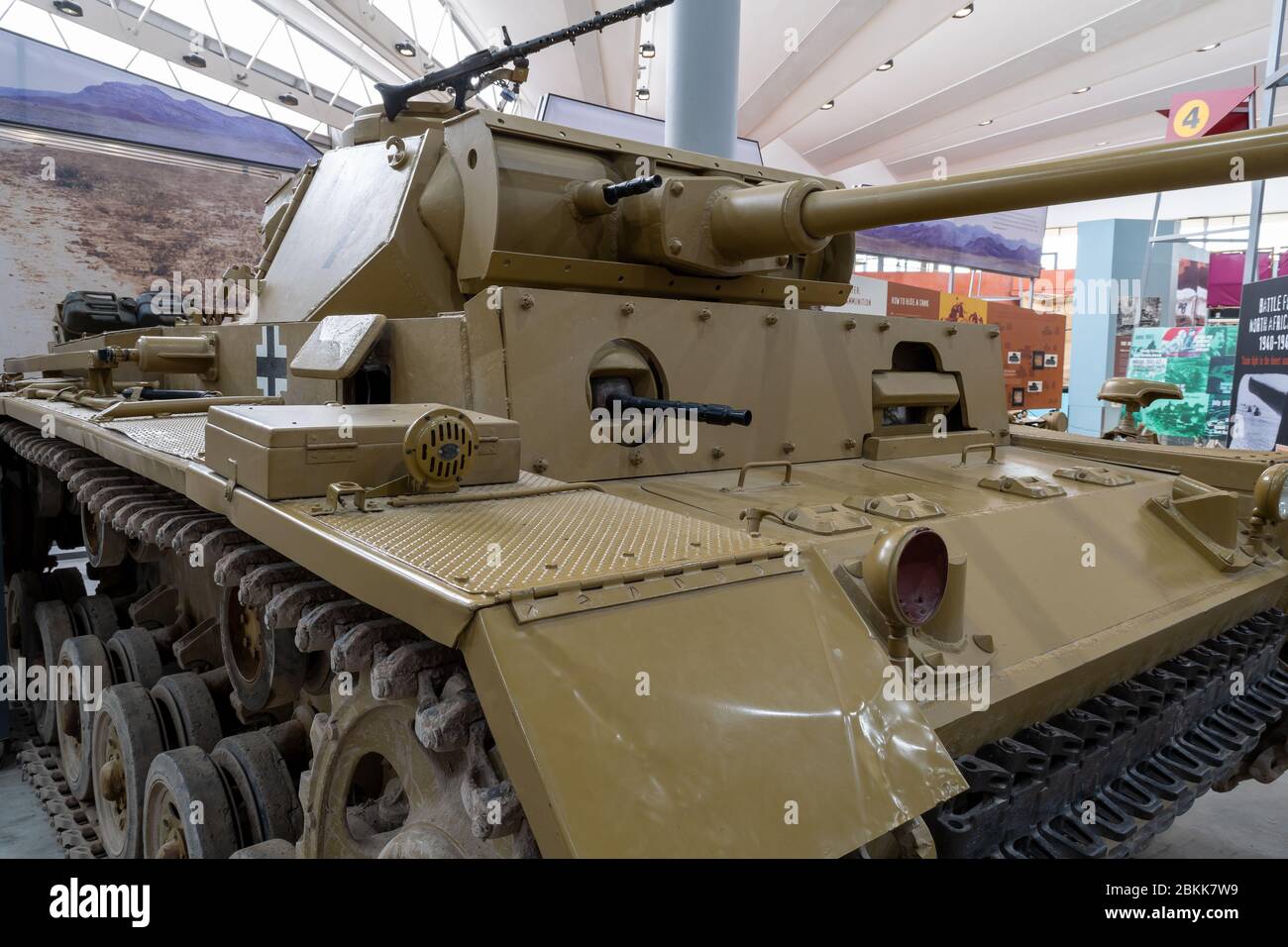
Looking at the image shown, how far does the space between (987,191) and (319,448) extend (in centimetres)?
205

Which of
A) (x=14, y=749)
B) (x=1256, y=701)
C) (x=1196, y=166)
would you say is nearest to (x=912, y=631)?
(x=1196, y=166)

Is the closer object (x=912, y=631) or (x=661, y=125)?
(x=912, y=631)

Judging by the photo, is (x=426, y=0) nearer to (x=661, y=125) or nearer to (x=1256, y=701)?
(x=661, y=125)

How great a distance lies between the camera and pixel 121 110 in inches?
366

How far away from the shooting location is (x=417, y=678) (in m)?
1.69

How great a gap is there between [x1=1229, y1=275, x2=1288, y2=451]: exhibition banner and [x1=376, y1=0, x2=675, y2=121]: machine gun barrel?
4.51 m

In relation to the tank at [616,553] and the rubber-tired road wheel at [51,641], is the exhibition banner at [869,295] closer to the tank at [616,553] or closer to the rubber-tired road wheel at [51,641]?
the tank at [616,553]

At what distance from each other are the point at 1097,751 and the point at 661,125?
736 centimetres

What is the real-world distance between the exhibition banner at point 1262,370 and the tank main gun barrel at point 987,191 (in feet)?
13.9

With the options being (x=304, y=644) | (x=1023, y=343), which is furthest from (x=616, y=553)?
(x=1023, y=343)

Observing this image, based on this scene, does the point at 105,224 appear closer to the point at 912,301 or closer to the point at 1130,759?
the point at 912,301

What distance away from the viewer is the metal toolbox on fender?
6.84 feet

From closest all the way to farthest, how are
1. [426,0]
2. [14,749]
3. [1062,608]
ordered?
1. [1062,608]
2. [14,749]
3. [426,0]
